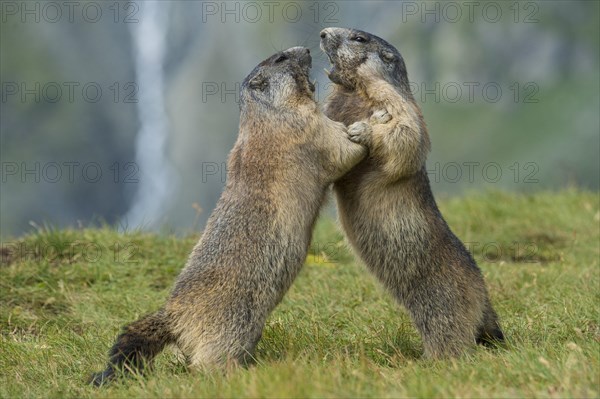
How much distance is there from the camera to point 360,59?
620cm

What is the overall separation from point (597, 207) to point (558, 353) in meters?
7.38

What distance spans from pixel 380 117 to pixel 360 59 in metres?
0.55

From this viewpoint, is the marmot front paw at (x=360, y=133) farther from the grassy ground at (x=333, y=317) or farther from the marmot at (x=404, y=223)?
the grassy ground at (x=333, y=317)

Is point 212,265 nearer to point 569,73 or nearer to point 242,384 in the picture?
point 242,384

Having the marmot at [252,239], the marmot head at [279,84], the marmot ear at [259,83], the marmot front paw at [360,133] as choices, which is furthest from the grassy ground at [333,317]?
the marmot ear at [259,83]

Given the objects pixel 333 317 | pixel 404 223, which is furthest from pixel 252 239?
pixel 333 317

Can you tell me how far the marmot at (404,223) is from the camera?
232 inches

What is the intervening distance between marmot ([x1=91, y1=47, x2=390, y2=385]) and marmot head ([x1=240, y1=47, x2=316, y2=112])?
13mm

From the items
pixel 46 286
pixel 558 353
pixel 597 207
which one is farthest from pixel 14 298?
pixel 597 207

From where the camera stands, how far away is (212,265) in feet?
18.1

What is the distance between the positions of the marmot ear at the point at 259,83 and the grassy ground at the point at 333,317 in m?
1.51

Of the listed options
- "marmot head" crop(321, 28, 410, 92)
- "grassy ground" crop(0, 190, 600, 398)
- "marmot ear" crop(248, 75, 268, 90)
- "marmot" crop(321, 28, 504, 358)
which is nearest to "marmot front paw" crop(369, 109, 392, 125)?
"marmot" crop(321, 28, 504, 358)

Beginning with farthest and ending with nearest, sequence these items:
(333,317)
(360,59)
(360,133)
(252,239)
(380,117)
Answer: (333,317) < (360,59) < (380,117) < (360,133) < (252,239)

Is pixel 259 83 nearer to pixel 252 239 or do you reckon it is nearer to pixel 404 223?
pixel 252 239
